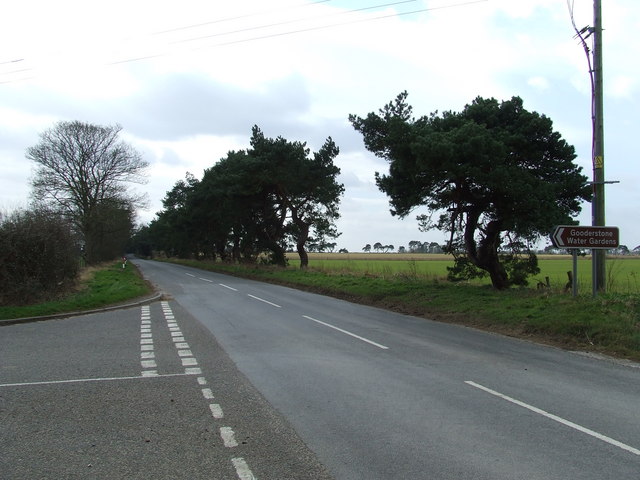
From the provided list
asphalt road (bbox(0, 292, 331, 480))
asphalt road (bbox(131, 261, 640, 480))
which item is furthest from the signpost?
asphalt road (bbox(0, 292, 331, 480))

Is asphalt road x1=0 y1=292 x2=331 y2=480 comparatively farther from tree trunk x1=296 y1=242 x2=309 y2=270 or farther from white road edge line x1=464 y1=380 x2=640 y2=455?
tree trunk x1=296 y1=242 x2=309 y2=270

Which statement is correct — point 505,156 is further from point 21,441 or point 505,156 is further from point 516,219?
point 21,441

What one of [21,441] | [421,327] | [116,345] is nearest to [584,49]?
[421,327]

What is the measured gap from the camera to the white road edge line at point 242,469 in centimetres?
409

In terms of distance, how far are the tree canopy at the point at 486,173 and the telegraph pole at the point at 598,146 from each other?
74.3 inches

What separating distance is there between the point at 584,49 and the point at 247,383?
13080 mm

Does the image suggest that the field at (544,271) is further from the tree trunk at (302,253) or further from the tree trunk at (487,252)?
the tree trunk at (487,252)

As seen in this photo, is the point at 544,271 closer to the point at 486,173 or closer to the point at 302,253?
the point at 302,253

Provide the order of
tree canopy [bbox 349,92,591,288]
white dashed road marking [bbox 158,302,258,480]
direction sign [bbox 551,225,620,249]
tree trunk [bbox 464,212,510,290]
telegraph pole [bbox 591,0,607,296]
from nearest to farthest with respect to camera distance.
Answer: white dashed road marking [bbox 158,302,258,480]
direction sign [bbox 551,225,620,249]
telegraph pole [bbox 591,0,607,296]
tree canopy [bbox 349,92,591,288]
tree trunk [bbox 464,212,510,290]

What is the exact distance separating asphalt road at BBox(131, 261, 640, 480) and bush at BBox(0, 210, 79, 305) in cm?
896

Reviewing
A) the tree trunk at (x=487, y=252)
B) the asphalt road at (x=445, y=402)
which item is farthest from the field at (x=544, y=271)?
the asphalt road at (x=445, y=402)

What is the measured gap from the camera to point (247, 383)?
7180mm

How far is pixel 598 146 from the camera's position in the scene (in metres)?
14.0

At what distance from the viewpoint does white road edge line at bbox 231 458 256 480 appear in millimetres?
4086
